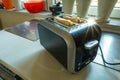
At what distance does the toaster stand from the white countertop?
38mm

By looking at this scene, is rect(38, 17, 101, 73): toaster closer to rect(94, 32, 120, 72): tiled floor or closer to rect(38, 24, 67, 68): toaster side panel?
rect(38, 24, 67, 68): toaster side panel

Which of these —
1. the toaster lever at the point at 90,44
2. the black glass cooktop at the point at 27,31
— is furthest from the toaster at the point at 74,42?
the black glass cooktop at the point at 27,31

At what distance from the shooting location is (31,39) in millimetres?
897

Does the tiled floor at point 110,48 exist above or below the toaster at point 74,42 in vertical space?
below

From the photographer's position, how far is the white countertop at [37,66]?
0.56 metres

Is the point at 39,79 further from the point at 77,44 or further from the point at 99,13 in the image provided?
the point at 99,13

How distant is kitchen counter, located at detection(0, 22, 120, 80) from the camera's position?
556mm

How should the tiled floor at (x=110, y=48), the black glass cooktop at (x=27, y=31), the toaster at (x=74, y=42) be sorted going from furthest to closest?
the black glass cooktop at (x=27, y=31) → the tiled floor at (x=110, y=48) → the toaster at (x=74, y=42)

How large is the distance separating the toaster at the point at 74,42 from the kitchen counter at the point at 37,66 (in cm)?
4

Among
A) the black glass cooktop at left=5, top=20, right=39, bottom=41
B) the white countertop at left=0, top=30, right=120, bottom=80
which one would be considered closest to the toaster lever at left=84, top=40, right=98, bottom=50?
the white countertop at left=0, top=30, right=120, bottom=80

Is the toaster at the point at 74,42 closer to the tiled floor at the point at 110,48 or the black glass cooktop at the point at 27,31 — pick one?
the tiled floor at the point at 110,48

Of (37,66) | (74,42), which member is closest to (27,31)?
(37,66)

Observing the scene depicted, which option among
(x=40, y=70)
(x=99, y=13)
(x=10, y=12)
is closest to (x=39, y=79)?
(x=40, y=70)

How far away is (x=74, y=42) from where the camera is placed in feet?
1.64
